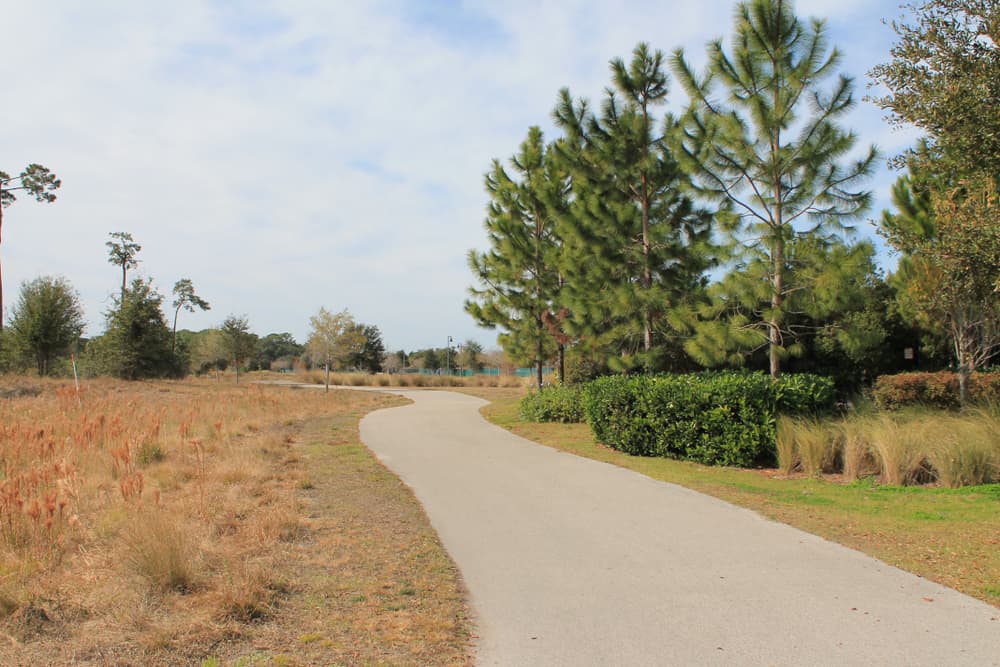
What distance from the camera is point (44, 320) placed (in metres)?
35.3

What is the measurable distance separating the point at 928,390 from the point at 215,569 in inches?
680

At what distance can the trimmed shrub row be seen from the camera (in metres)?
16.6

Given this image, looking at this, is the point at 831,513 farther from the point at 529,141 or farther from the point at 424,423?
the point at 529,141

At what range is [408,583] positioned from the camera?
17.4 ft

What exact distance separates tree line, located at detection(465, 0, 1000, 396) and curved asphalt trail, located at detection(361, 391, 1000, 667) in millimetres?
4306

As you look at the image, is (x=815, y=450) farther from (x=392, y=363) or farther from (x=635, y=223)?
(x=392, y=363)

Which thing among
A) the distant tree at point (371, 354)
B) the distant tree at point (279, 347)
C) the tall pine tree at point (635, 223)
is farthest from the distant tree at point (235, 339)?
the distant tree at point (279, 347)

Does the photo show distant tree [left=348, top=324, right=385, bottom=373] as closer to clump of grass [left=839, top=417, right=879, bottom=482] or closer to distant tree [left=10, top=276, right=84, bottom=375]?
distant tree [left=10, top=276, right=84, bottom=375]

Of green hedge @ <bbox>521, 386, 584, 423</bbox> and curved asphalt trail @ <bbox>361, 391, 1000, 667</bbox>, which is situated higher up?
green hedge @ <bbox>521, 386, 584, 423</bbox>

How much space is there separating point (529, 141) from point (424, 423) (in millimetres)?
9549

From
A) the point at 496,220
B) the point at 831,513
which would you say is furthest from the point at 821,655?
the point at 496,220

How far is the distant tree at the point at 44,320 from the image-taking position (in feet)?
115

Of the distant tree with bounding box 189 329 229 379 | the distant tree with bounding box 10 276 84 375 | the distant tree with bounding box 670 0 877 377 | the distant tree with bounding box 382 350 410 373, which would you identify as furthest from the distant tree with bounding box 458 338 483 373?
the distant tree with bounding box 670 0 877 377

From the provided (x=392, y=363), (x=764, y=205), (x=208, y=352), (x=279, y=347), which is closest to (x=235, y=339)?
(x=208, y=352)
